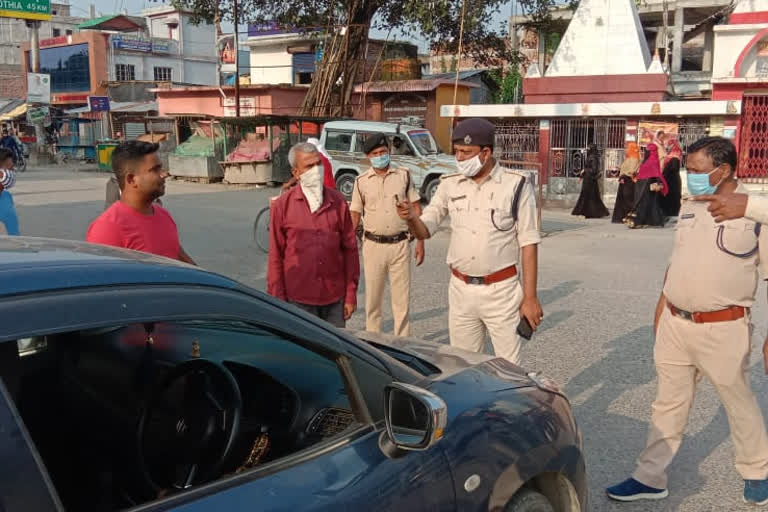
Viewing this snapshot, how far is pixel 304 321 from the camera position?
6.78 ft

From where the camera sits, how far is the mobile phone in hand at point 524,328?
405cm

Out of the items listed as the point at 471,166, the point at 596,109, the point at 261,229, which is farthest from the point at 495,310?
the point at 596,109

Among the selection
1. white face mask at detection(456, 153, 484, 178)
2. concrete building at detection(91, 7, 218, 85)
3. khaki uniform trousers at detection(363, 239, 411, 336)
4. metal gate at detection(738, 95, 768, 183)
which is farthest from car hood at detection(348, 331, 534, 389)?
concrete building at detection(91, 7, 218, 85)

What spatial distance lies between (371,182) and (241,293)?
409 centimetres

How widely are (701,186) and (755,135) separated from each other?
52.7 feet

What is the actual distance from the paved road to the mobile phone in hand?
78 centimetres

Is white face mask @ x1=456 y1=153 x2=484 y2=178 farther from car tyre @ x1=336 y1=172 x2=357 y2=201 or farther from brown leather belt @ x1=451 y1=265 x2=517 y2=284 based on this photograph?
car tyre @ x1=336 y1=172 x2=357 y2=201

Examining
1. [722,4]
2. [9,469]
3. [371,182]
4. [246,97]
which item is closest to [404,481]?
[9,469]

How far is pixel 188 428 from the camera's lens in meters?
2.19

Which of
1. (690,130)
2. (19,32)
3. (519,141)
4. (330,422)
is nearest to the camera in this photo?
(330,422)

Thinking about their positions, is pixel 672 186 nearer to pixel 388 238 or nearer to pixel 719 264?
pixel 388 238

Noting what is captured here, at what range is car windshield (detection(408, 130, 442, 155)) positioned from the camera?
58.3 ft

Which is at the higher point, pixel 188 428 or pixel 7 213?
pixel 7 213

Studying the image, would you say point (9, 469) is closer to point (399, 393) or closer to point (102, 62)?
point (399, 393)
